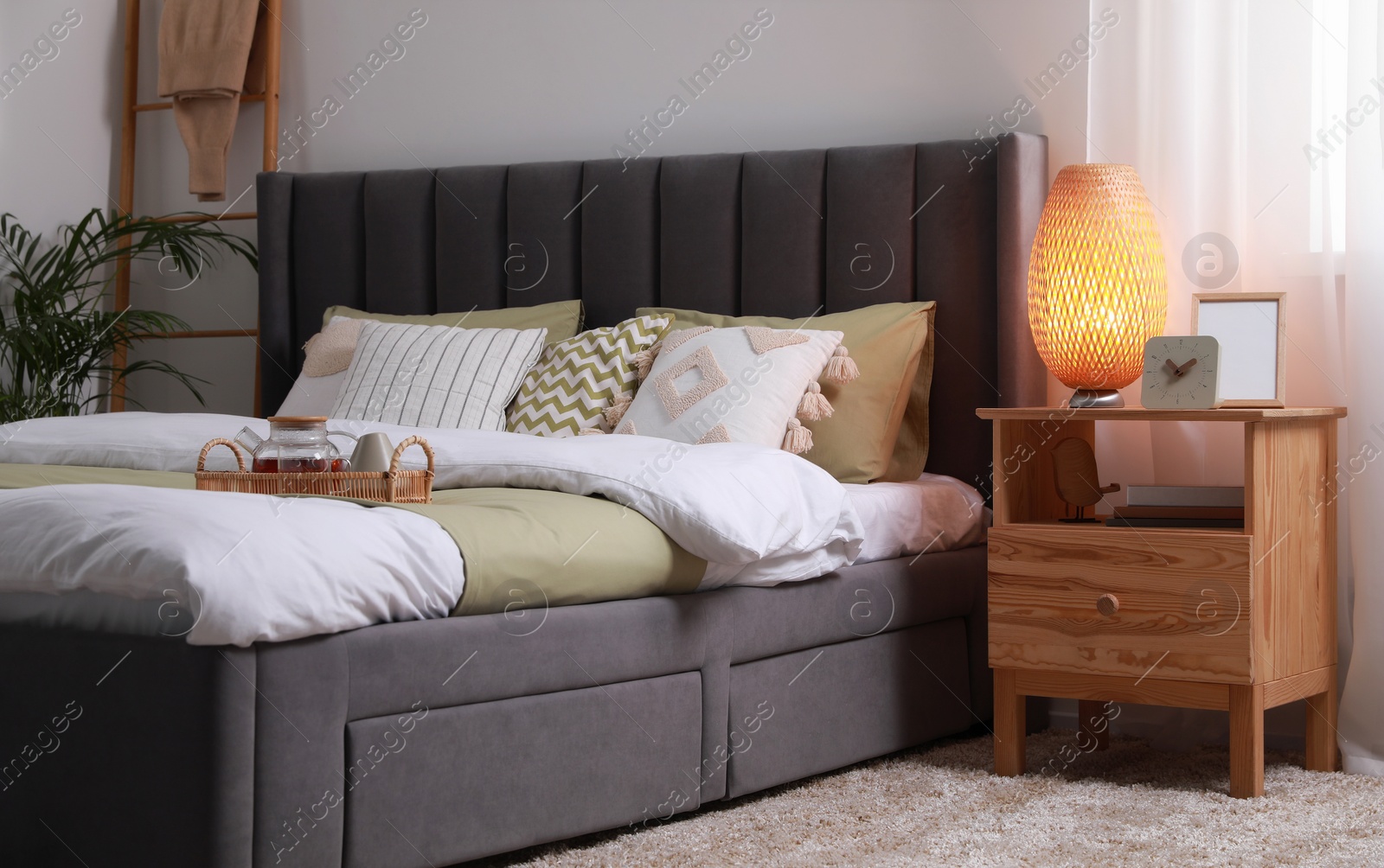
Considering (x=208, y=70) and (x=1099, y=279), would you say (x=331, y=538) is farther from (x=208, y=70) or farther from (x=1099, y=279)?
(x=208, y=70)

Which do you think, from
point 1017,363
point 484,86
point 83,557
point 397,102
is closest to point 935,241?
point 1017,363

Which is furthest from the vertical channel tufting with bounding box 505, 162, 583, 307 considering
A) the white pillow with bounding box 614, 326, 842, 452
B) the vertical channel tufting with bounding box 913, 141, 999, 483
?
the vertical channel tufting with bounding box 913, 141, 999, 483

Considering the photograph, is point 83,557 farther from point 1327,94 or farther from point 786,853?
point 1327,94

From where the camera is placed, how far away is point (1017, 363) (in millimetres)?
2756

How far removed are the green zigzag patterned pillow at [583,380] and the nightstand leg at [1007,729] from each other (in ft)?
3.20

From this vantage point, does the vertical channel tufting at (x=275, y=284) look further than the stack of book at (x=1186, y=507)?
Yes

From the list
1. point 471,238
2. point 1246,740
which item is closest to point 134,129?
point 471,238

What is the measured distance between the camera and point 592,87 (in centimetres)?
345

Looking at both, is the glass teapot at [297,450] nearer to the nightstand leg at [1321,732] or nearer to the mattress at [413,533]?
the mattress at [413,533]

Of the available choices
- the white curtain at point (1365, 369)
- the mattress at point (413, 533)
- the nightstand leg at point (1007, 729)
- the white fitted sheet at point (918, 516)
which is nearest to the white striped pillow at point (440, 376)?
the mattress at point (413, 533)

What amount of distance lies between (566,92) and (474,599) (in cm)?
212

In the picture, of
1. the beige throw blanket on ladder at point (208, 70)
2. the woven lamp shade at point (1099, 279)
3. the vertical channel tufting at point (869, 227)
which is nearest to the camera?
the woven lamp shade at point (1099, 279)

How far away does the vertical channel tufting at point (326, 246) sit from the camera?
3.54 metres

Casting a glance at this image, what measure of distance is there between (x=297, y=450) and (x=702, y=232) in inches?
57.5
